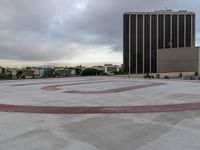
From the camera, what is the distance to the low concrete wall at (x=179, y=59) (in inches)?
2318

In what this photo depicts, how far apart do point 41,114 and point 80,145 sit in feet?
11.5

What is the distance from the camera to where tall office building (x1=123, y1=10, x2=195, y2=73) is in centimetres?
7856

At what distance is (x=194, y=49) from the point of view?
59.0 m

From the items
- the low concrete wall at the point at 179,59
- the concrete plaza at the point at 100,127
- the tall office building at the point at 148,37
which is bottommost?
the concrete plaza at the point at 100,127

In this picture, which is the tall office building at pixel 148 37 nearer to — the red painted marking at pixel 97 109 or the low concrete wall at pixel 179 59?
the low concrete wall at pixel 179 59

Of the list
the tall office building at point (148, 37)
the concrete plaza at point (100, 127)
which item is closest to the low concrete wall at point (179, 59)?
the tall office building at point (148, 37)

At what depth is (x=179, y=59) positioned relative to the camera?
62.3 m

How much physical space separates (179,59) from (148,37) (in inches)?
→ 936

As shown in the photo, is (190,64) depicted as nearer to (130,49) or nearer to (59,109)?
(130,49)

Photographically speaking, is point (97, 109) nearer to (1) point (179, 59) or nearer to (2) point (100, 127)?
(2) point (100, 127)

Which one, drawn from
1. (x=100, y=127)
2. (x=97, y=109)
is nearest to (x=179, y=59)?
(x=97, y=109)

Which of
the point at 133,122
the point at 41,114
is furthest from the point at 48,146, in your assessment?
the point at 41,114

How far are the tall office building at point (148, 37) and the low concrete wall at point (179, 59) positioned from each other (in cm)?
1434

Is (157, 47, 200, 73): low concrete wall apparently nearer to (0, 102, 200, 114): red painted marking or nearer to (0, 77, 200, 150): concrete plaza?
(0, 102, 200, 114): red painted marking
